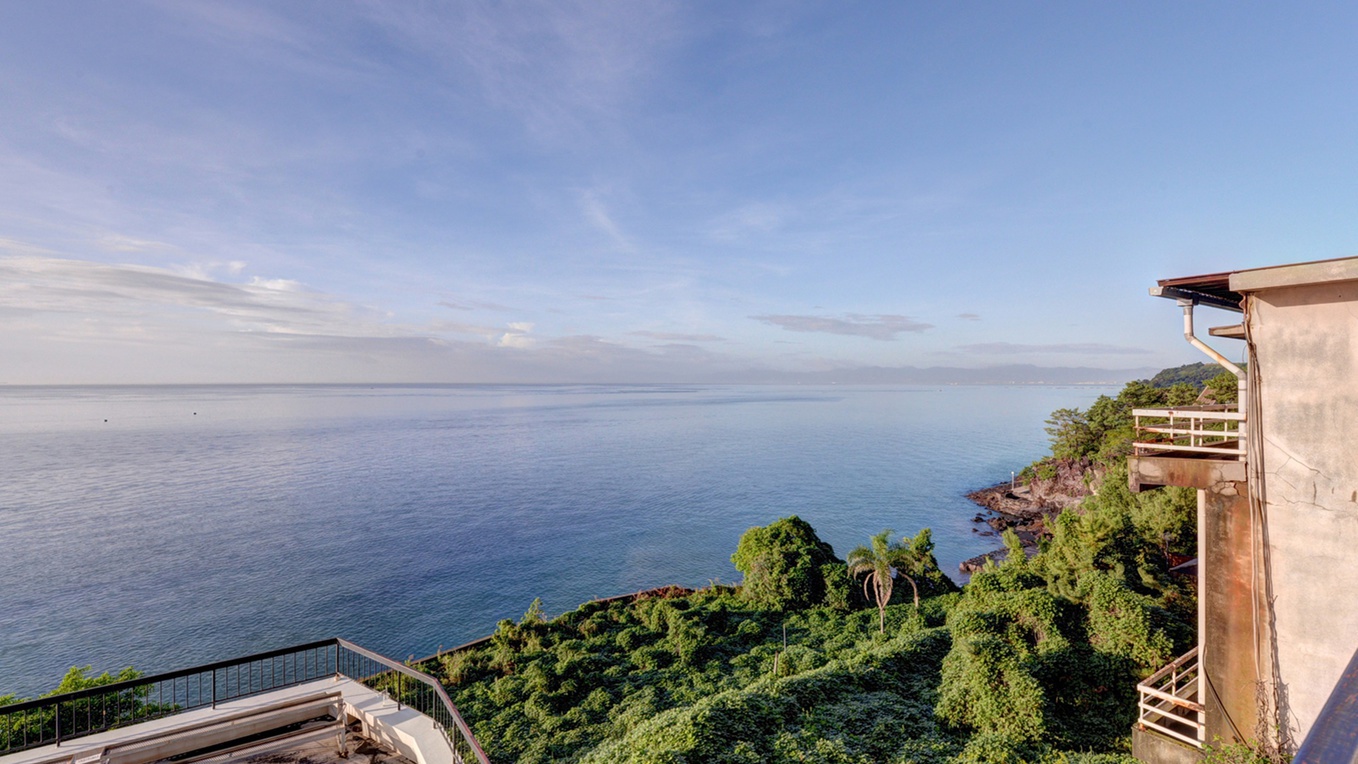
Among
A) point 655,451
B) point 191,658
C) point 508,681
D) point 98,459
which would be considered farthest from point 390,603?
point 98,459

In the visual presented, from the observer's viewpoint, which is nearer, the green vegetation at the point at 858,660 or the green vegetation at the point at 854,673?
the green vegetation at the point at 854,673

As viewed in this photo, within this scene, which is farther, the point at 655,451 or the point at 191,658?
the point at 655,451

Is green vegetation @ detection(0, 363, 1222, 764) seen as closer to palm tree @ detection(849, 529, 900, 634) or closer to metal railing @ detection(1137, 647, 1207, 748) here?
palm tree @ detection(849, 529, 900, 634)

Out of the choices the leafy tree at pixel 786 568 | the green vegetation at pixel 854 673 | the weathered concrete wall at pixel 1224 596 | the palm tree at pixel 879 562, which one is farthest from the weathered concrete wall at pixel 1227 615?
the leafy tree at pixel 786 568

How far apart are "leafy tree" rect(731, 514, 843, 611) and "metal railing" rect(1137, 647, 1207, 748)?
16832 millimetres

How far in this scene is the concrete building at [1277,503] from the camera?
7805 millimetres

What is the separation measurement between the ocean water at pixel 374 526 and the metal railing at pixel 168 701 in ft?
17.4

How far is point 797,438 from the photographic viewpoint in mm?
115375

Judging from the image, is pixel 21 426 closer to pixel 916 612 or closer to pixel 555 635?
pixel 555 635

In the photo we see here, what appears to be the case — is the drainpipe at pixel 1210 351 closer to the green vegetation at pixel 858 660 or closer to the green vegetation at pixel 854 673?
the green vegetation at pixel 858 660

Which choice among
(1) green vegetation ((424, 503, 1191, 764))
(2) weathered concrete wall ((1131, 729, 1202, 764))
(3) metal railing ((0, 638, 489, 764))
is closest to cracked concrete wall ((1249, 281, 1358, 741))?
(2) weathered concrete wall ((1131, 729, 1202, 764))

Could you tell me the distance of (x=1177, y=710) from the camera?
35.9ft

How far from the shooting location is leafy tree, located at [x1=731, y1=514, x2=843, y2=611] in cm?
2784

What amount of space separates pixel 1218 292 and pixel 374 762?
50.8ft
